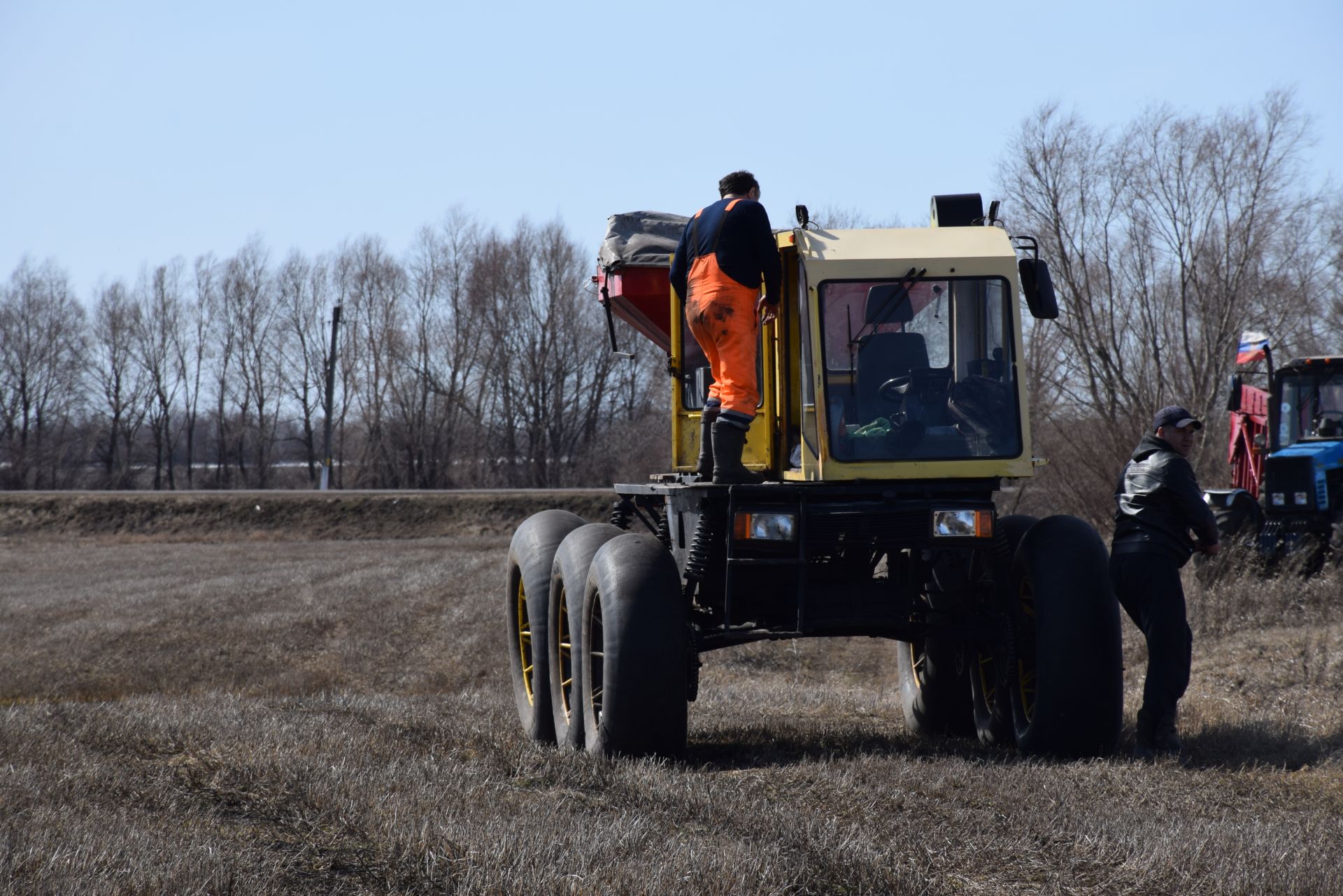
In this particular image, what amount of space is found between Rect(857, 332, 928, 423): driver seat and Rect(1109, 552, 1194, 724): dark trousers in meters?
1.51

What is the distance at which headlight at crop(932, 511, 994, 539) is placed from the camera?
6.81 meters

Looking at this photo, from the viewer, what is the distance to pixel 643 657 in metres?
6.67

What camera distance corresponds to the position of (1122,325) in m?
26.7

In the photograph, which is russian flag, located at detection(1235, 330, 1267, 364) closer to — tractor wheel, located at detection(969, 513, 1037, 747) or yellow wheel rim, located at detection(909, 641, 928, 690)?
yellow wheel rim, located at detection(909, 641, 928, 690)

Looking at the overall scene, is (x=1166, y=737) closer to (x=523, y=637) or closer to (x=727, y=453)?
(x=727, y=453)

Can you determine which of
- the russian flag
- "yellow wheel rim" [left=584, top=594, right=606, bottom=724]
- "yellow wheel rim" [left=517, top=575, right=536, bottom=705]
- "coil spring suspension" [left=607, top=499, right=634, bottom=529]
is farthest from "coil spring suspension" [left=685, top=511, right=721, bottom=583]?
the russian flag

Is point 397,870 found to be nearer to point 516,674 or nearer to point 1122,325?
point 516,674

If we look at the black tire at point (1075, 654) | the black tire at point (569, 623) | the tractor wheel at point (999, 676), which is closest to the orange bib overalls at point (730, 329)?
the black tire at point (569, 623)

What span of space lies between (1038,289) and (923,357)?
69 centimetres

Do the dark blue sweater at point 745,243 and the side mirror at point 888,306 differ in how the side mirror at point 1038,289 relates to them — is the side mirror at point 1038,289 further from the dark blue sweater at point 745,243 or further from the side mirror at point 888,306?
the dark blue sweater at point 745,243

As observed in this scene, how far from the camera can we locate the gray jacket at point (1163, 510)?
23.1ft

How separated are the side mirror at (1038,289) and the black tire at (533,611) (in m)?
3.43

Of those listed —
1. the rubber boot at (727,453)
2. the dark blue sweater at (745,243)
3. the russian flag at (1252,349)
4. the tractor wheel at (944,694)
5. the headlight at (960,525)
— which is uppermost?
the russian flag at (1252,349)

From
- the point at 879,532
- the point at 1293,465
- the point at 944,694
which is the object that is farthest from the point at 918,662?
the point at 1293,465
